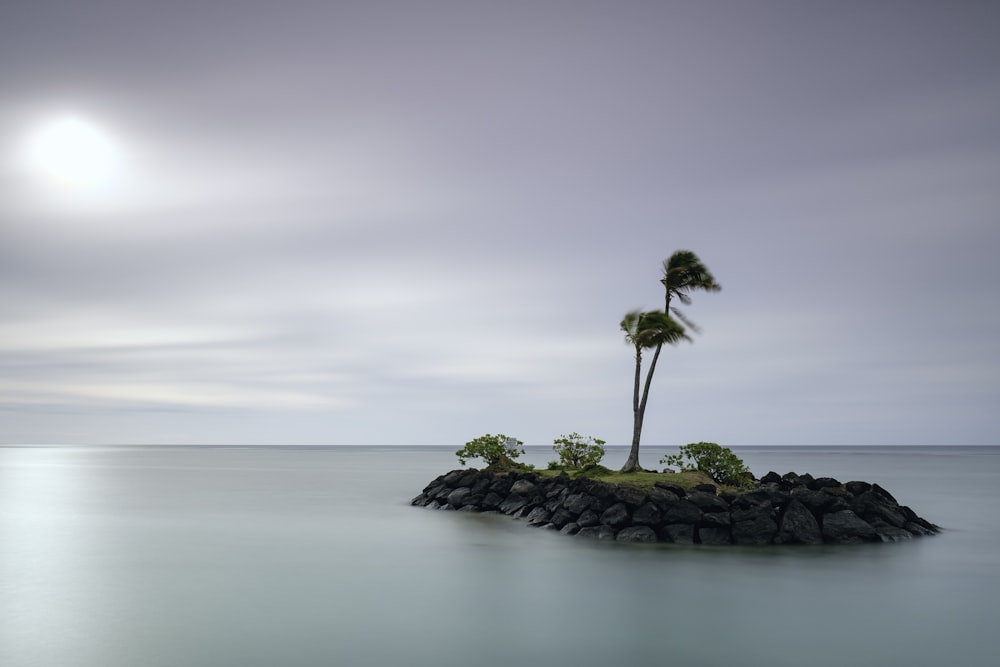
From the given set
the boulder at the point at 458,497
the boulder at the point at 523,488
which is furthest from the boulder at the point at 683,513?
the boulder at the point at 458,497

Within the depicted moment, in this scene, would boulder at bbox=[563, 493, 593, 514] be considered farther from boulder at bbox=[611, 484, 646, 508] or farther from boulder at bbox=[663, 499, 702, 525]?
boulder at bbox=[663, 499, 702, 525]

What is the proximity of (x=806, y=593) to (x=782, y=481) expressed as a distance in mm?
16372

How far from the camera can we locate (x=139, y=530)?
34594 millimetres

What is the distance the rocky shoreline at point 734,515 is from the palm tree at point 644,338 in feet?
13.3

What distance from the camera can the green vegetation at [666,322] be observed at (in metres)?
34.2

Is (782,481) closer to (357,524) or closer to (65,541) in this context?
(357,524)

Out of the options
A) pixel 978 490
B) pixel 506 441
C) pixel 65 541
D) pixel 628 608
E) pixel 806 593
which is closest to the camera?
pixel 628 608

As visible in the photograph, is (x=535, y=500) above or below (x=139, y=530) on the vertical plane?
above

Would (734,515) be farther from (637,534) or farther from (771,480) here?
(771,480)

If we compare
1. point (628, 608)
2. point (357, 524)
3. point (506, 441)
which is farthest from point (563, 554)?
point (506, 441)

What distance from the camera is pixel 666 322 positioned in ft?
112

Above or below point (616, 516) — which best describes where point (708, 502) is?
above

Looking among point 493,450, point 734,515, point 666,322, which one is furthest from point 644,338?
point 493,450

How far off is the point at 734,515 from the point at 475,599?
12.8m
